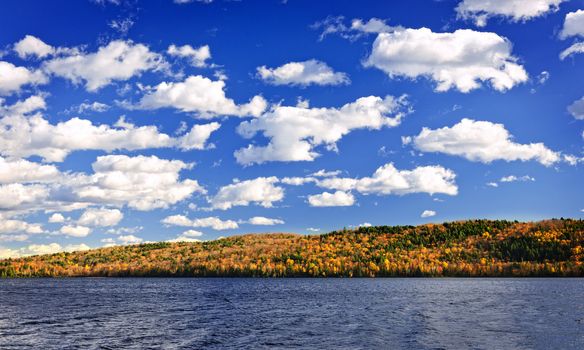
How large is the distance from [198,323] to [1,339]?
954 inches

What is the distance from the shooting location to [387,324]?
2677 inches

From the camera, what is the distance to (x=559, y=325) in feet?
216

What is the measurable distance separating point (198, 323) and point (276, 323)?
10658mm

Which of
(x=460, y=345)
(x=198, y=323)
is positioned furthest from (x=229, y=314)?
(x=460, y=345)

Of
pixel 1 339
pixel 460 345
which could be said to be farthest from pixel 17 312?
pixel 460 345

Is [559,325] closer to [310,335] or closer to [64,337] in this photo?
[310,335]

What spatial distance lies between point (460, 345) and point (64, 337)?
41.4 meters

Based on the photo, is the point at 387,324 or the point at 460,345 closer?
the point at 460,345

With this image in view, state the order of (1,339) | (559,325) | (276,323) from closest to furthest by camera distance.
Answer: (1,339)
(559,325)
(276,323)

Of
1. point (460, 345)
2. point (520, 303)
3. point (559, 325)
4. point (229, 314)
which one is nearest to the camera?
point (460, 345)

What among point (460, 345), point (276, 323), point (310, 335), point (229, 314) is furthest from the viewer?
point (229, 314)

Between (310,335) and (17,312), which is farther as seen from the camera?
(17,312)

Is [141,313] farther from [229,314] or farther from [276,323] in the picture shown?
[276,323]

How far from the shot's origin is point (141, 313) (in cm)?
8544
